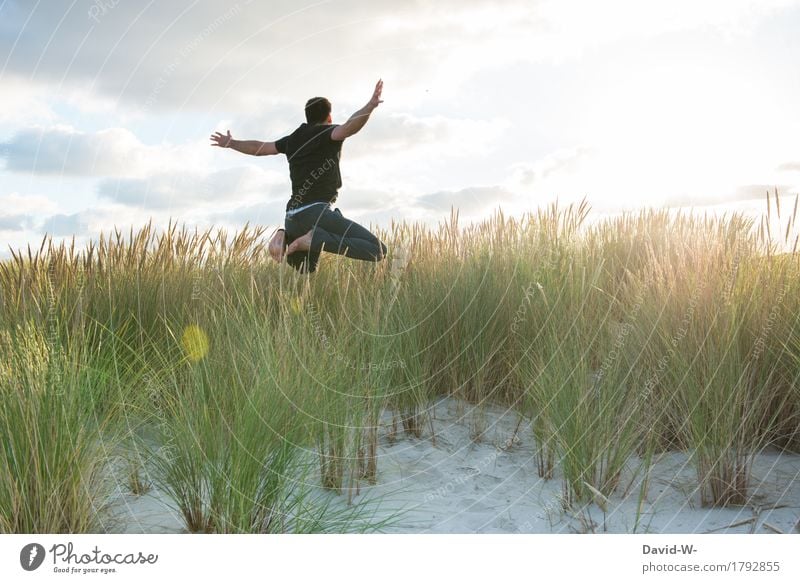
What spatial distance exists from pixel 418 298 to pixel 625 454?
5.41 ft

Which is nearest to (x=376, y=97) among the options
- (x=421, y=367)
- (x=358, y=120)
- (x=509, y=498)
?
(x=358, y=120)

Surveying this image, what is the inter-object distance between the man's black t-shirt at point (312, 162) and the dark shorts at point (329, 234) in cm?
14

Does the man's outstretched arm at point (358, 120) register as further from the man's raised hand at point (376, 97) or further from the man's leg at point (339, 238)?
the man's leg at point (339, 238)

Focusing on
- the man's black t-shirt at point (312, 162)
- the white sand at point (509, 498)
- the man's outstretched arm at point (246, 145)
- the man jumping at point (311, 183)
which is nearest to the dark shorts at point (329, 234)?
the man jumping at point (311, 183)

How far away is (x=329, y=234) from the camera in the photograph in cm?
575

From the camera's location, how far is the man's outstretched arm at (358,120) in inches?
194

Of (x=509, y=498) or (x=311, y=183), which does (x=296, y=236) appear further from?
(x=509, y=498)

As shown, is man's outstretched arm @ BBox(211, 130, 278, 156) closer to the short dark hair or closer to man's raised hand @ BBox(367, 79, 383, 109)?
the short dark hair

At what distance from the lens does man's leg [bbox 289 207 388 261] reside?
5.41 meters

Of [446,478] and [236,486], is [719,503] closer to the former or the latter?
[446,478]

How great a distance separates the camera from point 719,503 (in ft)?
9.86

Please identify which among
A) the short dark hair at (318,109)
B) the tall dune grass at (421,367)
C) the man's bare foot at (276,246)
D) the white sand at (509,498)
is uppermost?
the short dark hair at (318,109)

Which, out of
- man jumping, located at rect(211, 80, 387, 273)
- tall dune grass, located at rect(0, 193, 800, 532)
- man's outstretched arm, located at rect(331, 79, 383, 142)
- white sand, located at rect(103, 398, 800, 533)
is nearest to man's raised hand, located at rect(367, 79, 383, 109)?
man's outstretched arm, located at rect(331, 79, 383, 142)
